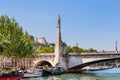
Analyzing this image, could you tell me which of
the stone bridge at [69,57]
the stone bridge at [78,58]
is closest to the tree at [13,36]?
the stone bridge at [69,57]

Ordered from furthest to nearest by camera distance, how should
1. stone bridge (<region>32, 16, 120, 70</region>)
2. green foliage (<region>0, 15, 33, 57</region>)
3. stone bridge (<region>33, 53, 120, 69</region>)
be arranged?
stone bridge (<region>32, 16, 120, 70</region>), stone bridge (<region>33, 53, 120, 69</region>), green foliage (<region>0, 15, 33, 57</region>)

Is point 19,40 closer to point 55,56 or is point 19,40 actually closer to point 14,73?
→ point 14,73

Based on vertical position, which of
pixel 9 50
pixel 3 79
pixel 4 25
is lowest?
pixel 3 79

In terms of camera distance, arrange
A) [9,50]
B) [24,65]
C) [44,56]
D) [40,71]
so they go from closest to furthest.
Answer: [9,50] → [40,71] → [24,65] → [44,56]

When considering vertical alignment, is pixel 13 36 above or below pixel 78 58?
above

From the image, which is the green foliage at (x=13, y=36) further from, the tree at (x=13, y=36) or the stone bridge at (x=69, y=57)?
the stone bridge at (x=69, y=57)

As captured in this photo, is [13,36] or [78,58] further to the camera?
[78,58]

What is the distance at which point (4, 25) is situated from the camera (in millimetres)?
48938

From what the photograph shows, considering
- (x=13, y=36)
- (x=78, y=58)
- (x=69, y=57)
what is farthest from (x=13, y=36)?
(x=69, y=57)

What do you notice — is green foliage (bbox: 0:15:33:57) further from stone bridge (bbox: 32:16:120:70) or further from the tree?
stone bridge (bbox: 32:16:120:70)

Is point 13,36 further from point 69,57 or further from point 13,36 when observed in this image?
point 69,57

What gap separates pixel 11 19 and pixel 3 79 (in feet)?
62.0

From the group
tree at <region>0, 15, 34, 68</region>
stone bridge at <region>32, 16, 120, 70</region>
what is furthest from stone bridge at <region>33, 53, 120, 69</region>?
tree at <region>0, 15, 34, 68</region>

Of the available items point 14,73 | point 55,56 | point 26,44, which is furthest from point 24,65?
point 14,73
